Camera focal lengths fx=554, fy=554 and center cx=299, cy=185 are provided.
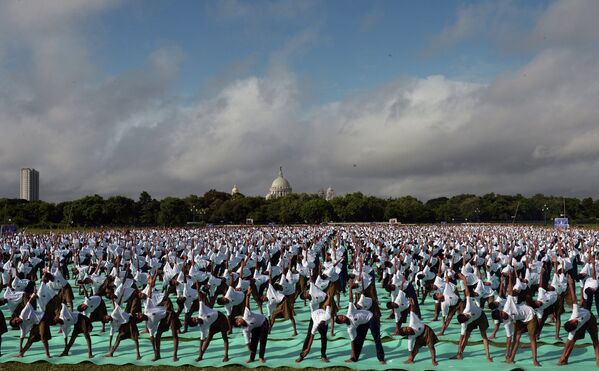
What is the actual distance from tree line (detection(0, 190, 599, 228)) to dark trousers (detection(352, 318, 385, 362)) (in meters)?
79.0

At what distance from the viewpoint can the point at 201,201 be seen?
4870 inches

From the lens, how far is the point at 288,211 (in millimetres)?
99812

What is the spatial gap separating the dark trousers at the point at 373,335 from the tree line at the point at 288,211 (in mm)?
78966

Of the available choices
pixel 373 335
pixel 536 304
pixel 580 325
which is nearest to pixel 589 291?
pixel 536 304

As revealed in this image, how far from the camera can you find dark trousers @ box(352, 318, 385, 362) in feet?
33.9

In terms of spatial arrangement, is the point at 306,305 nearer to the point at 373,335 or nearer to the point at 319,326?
the point at 373,335

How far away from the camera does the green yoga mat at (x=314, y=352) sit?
10.4 metres

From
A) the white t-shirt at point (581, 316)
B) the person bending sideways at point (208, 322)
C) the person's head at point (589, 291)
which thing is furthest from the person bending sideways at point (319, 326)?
the person's head at point (589, 291)

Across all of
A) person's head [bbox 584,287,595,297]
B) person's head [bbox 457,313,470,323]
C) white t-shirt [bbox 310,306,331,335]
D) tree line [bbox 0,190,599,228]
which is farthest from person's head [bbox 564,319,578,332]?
tree line [bbox 0,190,599,228]

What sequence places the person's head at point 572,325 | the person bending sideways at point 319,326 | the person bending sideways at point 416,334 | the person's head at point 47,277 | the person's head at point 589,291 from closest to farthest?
the person's head at point 572,325 < the person bending sideways at point 416,334 < the person bending sideways at point 319,326 < the person's head at point 589,291 < the person's head at point 47,277

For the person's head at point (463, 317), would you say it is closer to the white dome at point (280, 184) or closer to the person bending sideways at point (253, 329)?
the person bending sideways at point (253, 329)

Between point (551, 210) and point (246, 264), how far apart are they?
9753cm

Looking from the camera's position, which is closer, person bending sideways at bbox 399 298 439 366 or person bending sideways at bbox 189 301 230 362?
person bending sideways at bbox 399 298 439 366

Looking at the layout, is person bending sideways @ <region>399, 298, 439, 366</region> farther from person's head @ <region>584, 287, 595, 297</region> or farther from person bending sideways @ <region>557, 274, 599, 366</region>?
person's head @ <region>584, 287, 595, 297</region>
